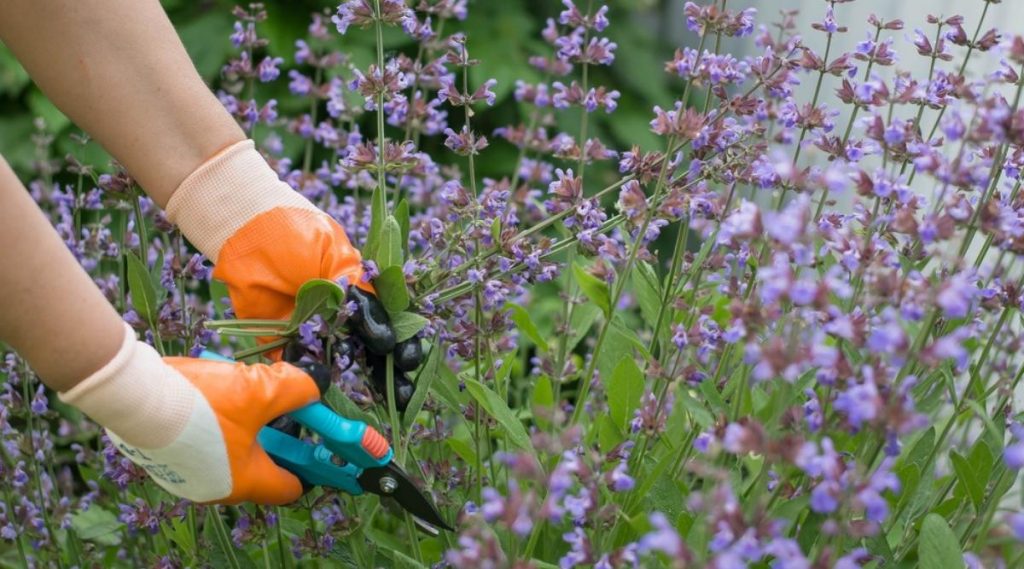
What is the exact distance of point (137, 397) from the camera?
1.39 m

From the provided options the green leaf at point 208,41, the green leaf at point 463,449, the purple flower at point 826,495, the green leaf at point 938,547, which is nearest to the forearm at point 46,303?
the green leaf at point 463,449

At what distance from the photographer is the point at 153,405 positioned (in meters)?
1.40

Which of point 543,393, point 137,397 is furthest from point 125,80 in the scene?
point 543,393

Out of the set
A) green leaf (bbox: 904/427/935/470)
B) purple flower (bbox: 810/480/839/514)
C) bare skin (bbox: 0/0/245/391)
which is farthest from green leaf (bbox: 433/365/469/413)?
purple flower (bbox: 810/480/839/514)

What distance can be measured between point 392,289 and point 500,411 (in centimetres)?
21

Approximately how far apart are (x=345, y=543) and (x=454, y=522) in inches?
6.6

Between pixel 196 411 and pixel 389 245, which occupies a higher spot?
pixel 389 245

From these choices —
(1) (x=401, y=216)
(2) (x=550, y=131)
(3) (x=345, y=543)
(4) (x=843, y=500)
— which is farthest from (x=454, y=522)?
(2) (x=550, y=131)

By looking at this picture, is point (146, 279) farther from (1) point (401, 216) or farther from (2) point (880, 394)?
(2) point (880, 394)

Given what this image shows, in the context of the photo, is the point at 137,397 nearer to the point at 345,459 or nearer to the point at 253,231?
the point at 345,459

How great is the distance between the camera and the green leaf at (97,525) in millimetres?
1979

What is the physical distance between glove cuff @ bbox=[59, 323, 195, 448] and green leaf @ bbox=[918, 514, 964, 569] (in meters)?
0.84

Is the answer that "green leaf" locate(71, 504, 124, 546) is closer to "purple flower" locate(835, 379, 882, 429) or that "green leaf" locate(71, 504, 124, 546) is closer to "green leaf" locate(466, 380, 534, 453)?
"green leaf" locate(466, 380, 534, 453)

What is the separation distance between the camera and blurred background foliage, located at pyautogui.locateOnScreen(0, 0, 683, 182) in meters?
3.75
